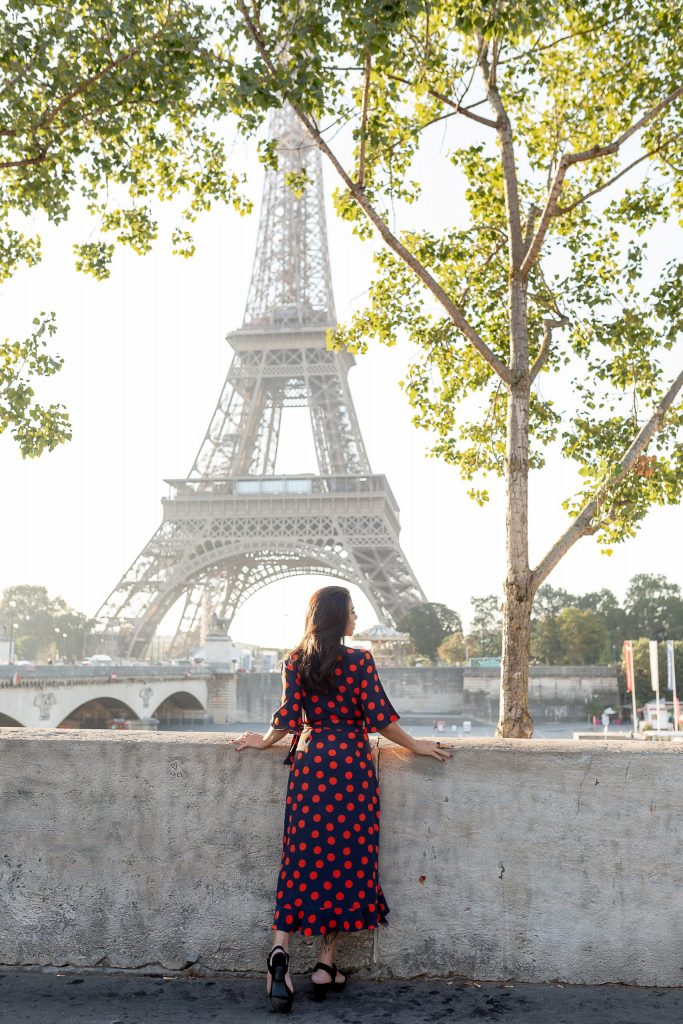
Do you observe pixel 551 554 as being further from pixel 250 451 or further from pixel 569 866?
pixel 250 451

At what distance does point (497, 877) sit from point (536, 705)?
62.1 metres

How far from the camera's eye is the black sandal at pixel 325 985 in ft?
12.8

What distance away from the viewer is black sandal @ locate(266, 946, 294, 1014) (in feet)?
12.3

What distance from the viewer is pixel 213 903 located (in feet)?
14.1

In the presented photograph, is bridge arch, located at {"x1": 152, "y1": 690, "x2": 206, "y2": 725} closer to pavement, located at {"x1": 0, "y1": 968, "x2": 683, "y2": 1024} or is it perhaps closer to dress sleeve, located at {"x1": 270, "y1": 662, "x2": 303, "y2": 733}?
pavement, located at {"x1": 0, "y1": 968, "x2": 683, "y2": 1024}

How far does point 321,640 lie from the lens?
4074mm

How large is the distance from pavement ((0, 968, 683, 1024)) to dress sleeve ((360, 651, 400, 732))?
107 cm

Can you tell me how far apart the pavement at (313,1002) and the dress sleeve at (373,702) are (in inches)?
42.3

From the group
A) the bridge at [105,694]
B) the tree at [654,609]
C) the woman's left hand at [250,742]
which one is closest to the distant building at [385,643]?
the bridge at [105,694]

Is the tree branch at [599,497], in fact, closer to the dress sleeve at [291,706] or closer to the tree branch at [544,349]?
the tree branch at [544,349]

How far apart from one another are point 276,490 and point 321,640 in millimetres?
54591

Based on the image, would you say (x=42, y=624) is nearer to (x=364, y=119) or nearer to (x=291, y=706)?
(x=364, y=119)

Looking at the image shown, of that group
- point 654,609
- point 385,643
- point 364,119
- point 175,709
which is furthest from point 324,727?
point 654,609

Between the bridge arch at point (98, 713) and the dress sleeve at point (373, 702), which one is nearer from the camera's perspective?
the dress sleeve at point (373, 702)
